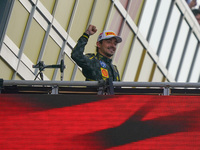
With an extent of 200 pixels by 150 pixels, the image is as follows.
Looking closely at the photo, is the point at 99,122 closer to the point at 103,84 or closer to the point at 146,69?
the point at 103,84

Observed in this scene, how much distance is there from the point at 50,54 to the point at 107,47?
710 centimetres

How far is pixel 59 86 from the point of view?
7.60 metres

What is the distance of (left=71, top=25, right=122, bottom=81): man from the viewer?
8273 millimetres

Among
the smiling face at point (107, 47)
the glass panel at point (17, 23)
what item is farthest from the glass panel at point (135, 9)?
the smiling face at point (107, 47)

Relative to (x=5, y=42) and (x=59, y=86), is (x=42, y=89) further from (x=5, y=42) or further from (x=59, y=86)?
(x=5, y=42)

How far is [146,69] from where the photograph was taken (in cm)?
2269

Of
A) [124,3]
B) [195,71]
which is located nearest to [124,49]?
[124,3]

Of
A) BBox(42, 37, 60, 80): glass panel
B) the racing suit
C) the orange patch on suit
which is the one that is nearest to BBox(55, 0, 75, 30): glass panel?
BBox(42, 37, 60, 80): glass panel

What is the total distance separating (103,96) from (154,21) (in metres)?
16.0

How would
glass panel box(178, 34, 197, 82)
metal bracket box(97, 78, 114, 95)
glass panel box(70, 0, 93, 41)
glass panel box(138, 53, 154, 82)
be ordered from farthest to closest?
glass panel box(178, 34, 197, 82) < glass panel box(138, 53, 154, 82) < glass panel box(70, 0, 93, 41) < metal bracket box(97, 78, 114, 95)

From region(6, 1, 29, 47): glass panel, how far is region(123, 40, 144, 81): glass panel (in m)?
6.42

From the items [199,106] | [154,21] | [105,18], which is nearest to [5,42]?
[105,18]

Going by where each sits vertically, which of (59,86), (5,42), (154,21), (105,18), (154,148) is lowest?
(154,148)

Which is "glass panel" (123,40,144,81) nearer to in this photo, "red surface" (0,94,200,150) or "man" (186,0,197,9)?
"man" (186,0,197,9)
